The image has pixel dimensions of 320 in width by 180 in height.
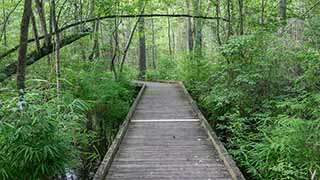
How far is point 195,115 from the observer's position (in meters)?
10.0

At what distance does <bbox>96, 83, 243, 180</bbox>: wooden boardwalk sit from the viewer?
5332mm


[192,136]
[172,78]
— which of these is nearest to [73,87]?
[192,136]

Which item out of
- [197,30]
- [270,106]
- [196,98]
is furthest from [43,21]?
[197,30]

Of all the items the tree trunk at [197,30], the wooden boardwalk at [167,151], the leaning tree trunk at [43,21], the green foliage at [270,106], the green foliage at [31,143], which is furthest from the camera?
the tree trunk at [197,30]

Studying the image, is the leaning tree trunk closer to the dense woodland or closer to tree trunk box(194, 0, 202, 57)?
the dense woodland

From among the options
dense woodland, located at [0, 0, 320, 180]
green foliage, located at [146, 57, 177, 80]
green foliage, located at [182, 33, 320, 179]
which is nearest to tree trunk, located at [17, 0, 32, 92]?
dense woodland, located at [0, 0, 320, 180]

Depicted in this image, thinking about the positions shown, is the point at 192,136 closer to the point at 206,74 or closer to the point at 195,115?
the point at 195,115

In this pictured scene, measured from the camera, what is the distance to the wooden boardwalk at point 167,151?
5332 millimetres

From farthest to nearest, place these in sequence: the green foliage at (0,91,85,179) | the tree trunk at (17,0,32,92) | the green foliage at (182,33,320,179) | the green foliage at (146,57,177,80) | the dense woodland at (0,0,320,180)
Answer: the green foliage at (146,57,177,80)
the tree trunk at (17,0,32,92)
the green foliage at (182,33,320,179)
the dense woodland at (0,0,320,180)
the green foliage at (0,91,85,179)

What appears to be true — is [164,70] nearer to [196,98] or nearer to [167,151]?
[196,98]

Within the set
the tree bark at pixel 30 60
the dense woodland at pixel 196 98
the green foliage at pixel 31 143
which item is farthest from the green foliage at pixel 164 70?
the green foliage at pixel 31 143

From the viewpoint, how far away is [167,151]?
6539mm

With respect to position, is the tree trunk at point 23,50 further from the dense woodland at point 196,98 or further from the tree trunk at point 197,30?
the tree trunk at point 197,30

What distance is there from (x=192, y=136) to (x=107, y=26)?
36.3 ft
